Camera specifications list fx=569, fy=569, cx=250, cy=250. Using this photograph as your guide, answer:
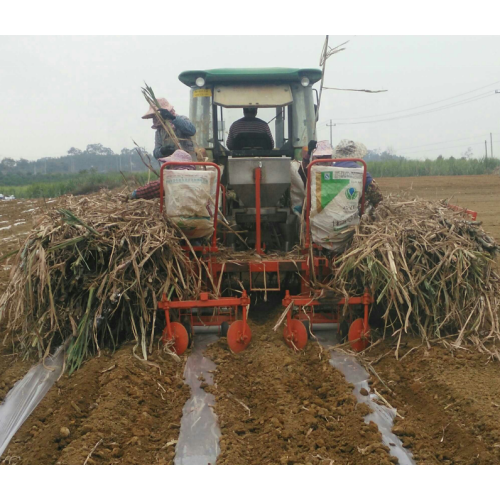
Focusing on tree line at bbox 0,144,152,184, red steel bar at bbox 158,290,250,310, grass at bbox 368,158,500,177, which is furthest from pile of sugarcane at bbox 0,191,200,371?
tree line at bbox 0,144,152,184

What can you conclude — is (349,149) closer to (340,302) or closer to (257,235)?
(257,235)

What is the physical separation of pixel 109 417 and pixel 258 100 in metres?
4.18

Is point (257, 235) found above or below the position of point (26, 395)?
above

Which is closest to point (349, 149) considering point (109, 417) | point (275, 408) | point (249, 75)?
point (249, 75)

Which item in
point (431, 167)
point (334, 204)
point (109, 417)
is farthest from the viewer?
point (431, 167)

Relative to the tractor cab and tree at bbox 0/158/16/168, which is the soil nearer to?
the tractor cab

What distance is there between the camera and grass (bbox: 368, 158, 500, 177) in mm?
34875

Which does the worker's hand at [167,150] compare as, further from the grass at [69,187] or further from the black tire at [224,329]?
the grass at [69,187]

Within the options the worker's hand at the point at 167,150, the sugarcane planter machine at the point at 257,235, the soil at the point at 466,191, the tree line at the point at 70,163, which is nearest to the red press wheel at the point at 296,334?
the sugarcane planter machine at the point at 257,235

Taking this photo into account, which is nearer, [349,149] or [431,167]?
[349,149]

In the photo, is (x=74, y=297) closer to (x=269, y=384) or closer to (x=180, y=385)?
(x=180, y=385)

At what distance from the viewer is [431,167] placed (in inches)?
1399

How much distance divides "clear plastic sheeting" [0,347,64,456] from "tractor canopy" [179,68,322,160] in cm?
321

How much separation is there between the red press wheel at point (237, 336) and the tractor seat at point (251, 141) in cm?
249
